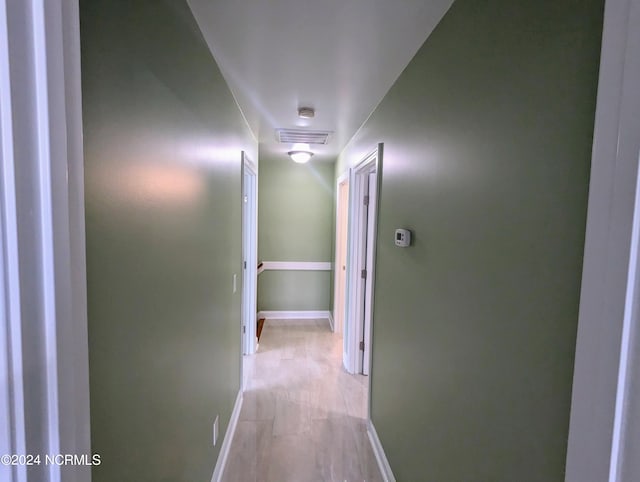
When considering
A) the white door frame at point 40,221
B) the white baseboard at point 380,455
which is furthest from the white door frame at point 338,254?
the white door frame at point 40,221

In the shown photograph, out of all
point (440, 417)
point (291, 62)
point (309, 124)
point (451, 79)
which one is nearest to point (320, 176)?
point (309, 124)

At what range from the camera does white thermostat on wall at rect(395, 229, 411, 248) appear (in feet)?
5.11

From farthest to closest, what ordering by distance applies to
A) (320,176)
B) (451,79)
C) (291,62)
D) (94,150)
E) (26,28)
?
(320,176)
(291,62)
(451,79)
(94,150)
(26,28)

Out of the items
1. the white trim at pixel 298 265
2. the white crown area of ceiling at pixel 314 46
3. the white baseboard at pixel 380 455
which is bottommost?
the white baseboard at pixel 380 455

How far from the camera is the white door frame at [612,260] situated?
17.1 inches

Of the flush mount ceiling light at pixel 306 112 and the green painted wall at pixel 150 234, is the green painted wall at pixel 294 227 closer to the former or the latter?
the flush mount ceiling light at pixel 306 112

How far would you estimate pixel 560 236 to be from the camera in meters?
0.66

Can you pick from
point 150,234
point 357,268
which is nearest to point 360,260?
point 357,268

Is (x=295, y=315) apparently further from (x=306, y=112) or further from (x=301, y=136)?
(x=306, y=112)

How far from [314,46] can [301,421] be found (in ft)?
8.21

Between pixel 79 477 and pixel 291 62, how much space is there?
1.77 metres

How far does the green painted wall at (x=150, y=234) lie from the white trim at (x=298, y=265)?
9.31 feet

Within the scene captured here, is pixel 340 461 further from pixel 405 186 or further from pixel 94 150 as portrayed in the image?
pixel 94 150

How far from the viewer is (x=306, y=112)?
2.34 m
